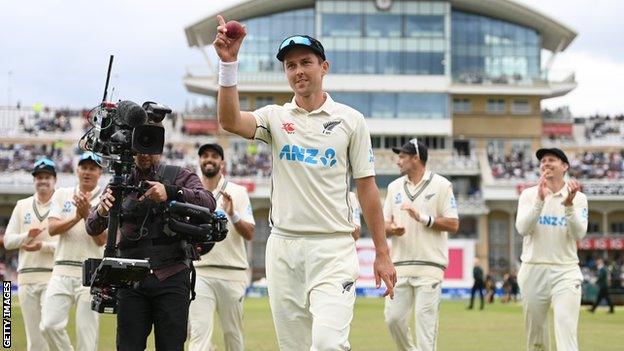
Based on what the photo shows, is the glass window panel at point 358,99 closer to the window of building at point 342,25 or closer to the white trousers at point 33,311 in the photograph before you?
the window of building at point 342,25

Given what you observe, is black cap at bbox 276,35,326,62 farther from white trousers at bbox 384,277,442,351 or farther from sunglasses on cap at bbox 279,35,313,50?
white trousers at bbox 384,277,442,351

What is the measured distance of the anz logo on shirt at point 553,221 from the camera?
11789mm

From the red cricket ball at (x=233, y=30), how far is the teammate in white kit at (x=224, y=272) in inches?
197

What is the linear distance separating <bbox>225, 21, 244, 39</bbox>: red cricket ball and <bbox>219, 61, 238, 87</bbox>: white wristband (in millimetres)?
206

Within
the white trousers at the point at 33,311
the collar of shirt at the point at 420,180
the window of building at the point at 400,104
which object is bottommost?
the white trousers at the point at 33,311

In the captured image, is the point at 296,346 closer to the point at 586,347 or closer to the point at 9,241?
the point at 9,241

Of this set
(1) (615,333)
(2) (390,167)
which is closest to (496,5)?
(2) (390,167)

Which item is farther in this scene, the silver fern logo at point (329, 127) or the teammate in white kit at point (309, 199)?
the silver fern logo at point (329, 127)

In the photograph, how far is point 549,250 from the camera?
11711mm

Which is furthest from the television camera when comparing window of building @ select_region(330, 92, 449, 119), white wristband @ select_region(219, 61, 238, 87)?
window of building @ select_region(330, 92, 449, 119)

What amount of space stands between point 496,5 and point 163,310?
71.7 m


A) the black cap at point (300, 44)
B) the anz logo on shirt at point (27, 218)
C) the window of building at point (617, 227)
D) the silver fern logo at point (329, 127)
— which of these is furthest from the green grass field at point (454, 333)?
A: the window of building at point (617, 227)

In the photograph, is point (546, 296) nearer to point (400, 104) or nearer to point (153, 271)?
point (153, 271)

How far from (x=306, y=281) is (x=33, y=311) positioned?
6.12 meters
